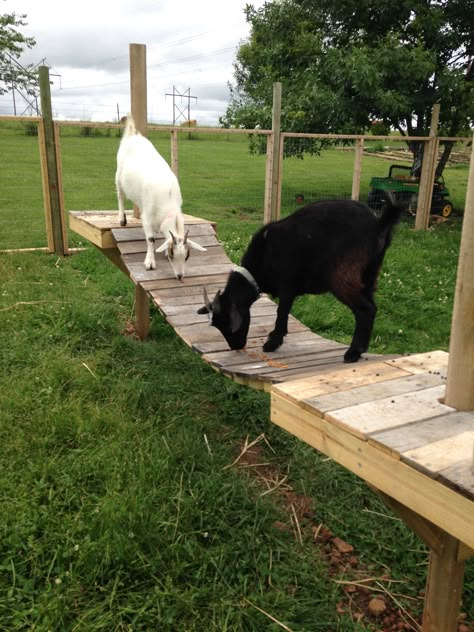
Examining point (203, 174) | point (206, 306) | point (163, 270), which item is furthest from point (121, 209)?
point (203, 174)

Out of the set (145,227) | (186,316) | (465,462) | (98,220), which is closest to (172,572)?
(465,462)

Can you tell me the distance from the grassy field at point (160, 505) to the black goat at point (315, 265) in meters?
0.78

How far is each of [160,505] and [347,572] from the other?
3.24 feet

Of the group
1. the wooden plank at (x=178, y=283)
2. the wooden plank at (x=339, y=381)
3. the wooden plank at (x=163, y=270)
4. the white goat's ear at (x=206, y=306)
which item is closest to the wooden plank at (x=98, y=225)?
the wooden plank at (x=163, y=270)

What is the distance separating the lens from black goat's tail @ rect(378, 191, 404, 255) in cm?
288

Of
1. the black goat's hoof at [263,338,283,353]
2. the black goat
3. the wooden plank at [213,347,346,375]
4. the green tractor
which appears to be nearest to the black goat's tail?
the black goat

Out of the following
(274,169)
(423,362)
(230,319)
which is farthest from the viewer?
(274,169)

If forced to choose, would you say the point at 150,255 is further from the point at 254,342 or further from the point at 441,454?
the point at 441,454


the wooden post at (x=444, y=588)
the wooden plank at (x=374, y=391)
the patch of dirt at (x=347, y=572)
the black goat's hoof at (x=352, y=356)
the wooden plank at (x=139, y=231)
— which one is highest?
the wooden plank at (x=139, y=231)

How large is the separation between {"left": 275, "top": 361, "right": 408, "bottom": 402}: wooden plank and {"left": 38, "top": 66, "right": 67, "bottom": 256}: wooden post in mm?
6269

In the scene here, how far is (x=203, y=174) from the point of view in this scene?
16438 millimetres

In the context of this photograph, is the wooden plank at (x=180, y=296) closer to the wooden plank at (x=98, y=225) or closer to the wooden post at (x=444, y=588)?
the wooden plank at (x=98, y=225)

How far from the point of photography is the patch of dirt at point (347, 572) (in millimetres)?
2445

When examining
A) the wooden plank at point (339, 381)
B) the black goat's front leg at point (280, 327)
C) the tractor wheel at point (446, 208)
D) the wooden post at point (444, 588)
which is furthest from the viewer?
the tractor wheel at point (446, 208)
